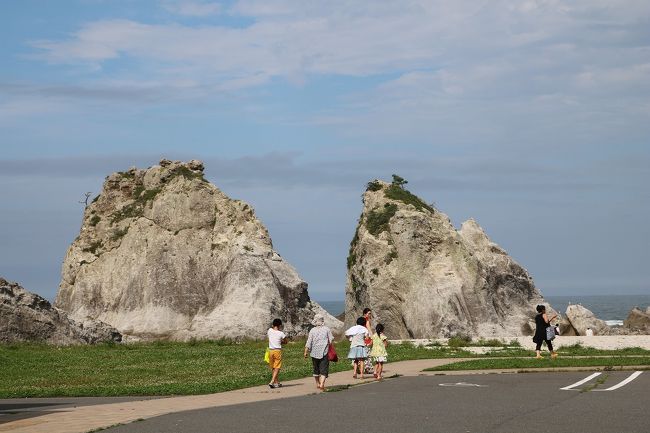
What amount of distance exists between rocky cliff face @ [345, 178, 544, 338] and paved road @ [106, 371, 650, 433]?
32.6 metres

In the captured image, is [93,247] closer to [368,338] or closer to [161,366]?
[161,366]

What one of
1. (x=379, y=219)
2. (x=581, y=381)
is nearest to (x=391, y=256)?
(x=379, y=219)

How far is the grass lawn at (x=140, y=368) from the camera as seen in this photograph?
2812cm

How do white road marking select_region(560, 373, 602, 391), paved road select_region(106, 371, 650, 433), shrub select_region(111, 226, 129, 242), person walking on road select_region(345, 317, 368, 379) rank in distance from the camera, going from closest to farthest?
paved road select_region(106, 371, 650, 433)
white road marking select_region(560, 373, 602, 391)
person walking on road select_region(345, 317, 368, 379)
shrub select_region(111, 226, 129, 242)

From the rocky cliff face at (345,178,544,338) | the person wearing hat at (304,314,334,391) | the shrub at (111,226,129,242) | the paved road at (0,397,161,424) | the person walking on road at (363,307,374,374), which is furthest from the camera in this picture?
the shrub at (111,226,129,242)

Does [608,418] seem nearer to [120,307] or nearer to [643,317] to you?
[120,307]

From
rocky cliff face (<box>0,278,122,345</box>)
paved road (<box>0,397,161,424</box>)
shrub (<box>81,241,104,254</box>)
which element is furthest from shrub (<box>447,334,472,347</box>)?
paved road (<box>0,397,161,424</box>)

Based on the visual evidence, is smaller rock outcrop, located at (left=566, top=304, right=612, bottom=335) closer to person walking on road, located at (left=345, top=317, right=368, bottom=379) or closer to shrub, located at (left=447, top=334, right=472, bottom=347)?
shrub, located at (left=447, top=334, right=472, bottom=347)

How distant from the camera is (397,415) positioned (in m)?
20.7

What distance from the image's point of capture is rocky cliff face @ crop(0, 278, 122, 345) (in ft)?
173

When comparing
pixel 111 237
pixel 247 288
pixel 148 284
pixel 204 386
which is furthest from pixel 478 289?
pixel 204 386

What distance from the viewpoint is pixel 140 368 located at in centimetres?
3656

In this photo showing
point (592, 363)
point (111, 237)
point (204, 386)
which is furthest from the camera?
point (111, 237)

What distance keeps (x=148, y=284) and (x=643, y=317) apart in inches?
1520
